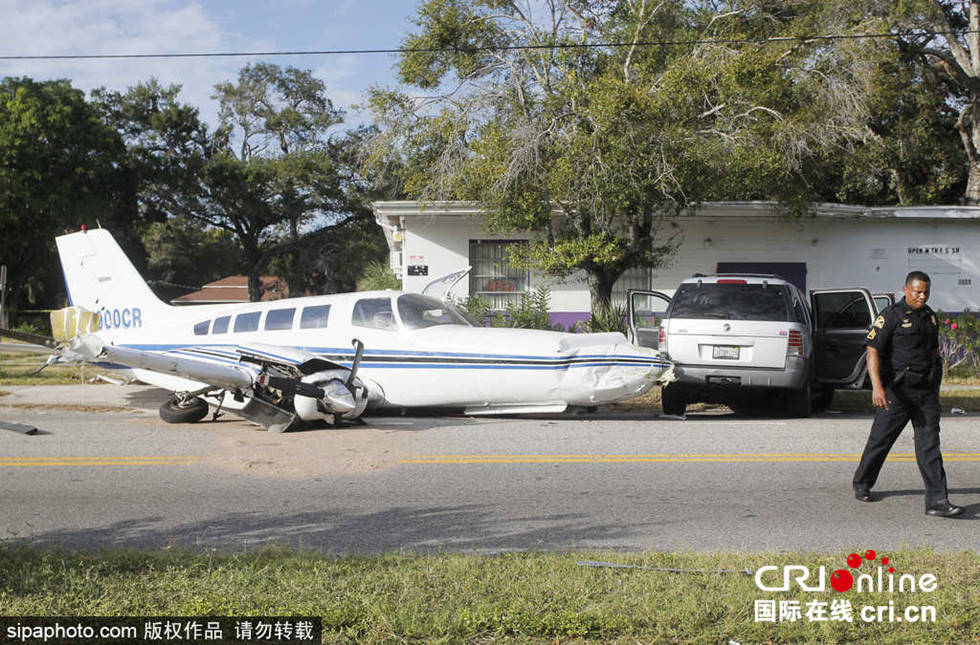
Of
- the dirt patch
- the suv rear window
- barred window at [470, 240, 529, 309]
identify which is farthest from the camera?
barred window at [470, 240, 529, 309]

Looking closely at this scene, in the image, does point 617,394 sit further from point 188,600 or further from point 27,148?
point 27,148

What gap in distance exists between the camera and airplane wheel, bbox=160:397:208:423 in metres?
11.3

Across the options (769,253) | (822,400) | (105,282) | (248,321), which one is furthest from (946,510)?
(769,253)

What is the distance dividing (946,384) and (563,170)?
850 cm

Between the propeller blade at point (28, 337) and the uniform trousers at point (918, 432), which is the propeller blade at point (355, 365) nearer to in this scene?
the propeller blade at point (28, 337)

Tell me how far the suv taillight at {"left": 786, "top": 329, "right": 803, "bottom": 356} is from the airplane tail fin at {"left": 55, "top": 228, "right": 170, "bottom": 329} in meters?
9.59

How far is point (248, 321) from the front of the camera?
12.3m

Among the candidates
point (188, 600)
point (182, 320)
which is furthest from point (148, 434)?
point (188, 600)

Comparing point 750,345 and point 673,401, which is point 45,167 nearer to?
point 673,401

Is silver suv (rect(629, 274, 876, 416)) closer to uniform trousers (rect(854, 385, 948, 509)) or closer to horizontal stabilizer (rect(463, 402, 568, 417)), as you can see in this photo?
horizontal stabilizer (rect(463, 402, 568, 417))

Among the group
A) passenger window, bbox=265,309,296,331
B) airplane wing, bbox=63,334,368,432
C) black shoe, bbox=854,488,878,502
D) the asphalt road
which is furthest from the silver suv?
passenger window, bbox=265,309,296,331

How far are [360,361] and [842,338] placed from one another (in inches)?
287

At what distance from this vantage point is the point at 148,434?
10.5 m

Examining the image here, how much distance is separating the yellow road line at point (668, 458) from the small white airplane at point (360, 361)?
5.91ft
